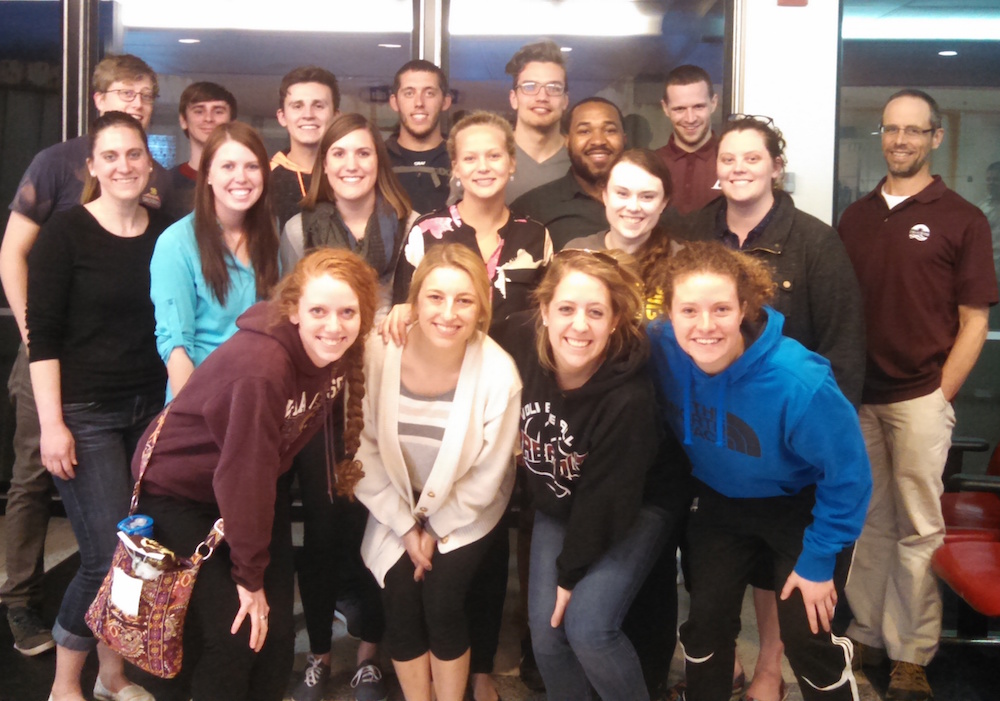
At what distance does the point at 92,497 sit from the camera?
229 cm

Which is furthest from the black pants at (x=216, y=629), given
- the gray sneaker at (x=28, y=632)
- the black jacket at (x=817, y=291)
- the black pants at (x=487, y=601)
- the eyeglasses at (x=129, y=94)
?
the black jacket at (x=817, y=291)

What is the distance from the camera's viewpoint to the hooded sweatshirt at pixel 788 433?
192cm

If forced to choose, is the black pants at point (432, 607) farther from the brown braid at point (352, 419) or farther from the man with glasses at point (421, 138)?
the man with glasses at point (421, 138)

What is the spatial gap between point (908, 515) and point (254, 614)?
1934 mm

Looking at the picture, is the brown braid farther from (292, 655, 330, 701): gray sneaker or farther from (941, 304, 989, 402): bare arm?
(941, 304, 989, 402): bare arm

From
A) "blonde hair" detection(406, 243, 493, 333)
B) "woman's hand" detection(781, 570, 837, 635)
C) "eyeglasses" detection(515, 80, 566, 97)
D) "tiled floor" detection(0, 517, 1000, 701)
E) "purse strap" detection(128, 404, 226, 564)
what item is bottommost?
"tiled floor" detection(0, 517, 1000, 701)

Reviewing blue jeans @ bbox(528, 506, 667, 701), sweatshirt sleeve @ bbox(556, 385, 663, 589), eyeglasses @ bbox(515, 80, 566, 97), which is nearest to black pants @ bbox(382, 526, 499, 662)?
blue jeans @ bbox(528, 506, 667, 701)

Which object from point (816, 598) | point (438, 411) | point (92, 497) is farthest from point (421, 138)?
point (816, 598)

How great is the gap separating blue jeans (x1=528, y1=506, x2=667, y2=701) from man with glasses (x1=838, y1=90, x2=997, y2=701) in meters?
0.93

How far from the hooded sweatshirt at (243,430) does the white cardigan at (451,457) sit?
22 centimetres

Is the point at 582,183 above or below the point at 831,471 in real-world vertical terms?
above

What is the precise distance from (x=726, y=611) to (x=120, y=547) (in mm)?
1462

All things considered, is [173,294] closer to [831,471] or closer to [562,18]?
[831,471]

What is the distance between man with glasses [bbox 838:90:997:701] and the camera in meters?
2.55
